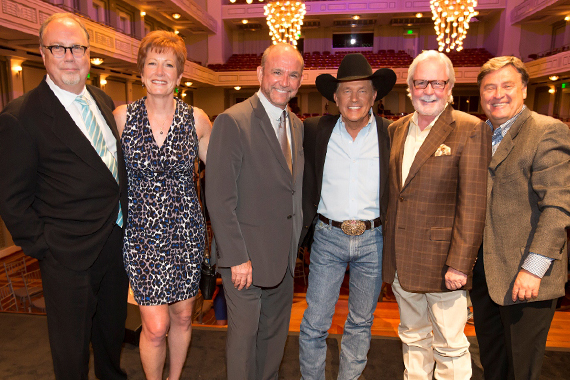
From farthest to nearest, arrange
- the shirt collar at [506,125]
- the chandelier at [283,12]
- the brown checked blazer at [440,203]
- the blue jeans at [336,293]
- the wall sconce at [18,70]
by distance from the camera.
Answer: the chandelier at [283,12] → the wall sconce at [18,70] → the blue jeans at [336,293] → the shirt collar at [506,125] → the brown checked blazer at [440,203]

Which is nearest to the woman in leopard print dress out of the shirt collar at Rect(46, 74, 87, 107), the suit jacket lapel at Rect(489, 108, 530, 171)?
the shirt collar at Rect(46, 74, 87, 107)

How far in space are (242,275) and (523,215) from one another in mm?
1378

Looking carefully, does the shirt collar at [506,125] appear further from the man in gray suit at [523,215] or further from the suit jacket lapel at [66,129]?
the suit jacket lapel at [66,129]

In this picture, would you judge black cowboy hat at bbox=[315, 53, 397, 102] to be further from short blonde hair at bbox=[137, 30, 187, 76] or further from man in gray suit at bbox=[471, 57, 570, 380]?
short blonde hair at bbox=[137, 30, 187, 76]

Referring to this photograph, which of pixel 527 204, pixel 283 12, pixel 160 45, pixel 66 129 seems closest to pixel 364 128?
pixel 527 204

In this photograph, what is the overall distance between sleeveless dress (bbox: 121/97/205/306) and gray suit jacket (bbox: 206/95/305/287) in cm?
19

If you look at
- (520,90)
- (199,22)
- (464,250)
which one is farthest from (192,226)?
(199,22)

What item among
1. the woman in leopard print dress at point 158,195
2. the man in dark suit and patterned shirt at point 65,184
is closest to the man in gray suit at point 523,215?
the woman in leopard print dress at point 158,195

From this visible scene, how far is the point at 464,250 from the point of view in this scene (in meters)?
1.87

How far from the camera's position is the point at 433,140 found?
195 cm

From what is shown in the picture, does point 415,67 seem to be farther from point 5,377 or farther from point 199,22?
point 199,22

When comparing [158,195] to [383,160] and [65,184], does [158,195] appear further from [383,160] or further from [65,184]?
[383,160]

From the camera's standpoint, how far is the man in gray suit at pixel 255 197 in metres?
1.93

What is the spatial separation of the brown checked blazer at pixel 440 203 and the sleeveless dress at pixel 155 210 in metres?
1.10
